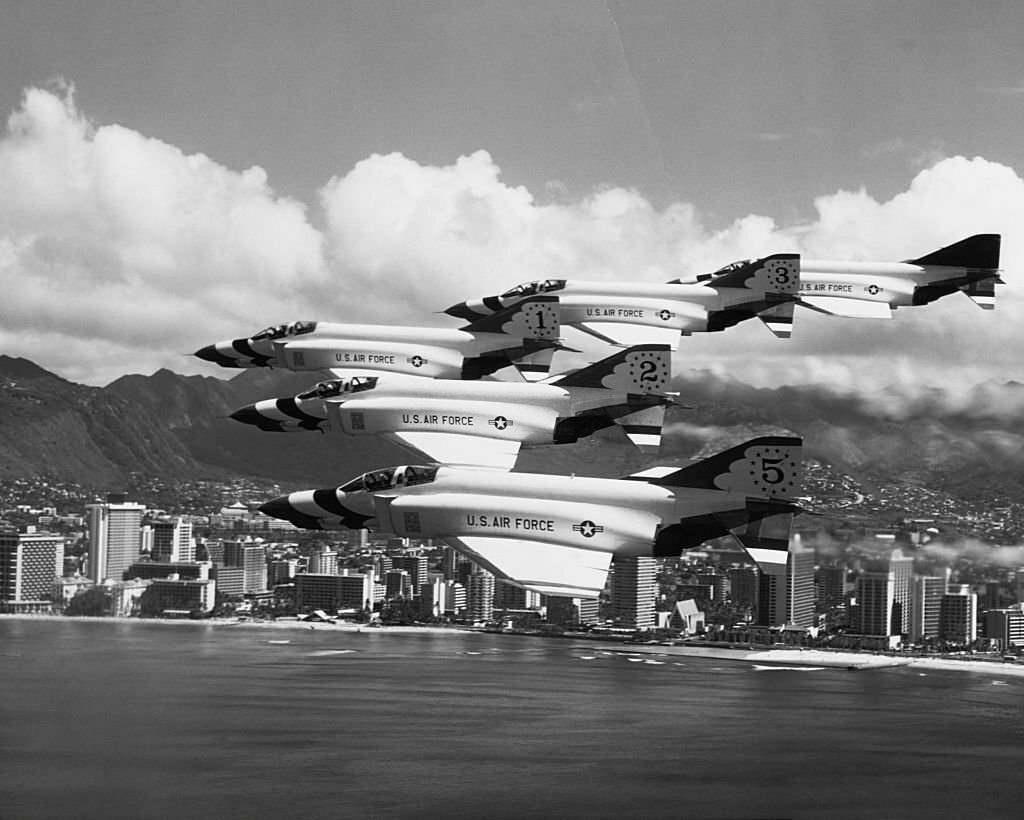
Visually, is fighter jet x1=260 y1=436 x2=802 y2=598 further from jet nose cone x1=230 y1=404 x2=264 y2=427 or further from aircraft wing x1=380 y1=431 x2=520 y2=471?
jet nose cone x1=230 y1=404 x2=264 y2=427

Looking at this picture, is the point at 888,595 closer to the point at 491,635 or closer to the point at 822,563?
the point at 822,563

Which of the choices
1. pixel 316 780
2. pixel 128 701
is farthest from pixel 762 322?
pixel 128 701

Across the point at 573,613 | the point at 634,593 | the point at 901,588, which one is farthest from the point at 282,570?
the point at 901,588

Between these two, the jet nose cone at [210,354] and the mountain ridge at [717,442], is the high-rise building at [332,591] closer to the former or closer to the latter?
the mountain ridge at [717,442]

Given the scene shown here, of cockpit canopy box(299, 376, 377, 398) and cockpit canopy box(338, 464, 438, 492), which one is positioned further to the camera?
cockpit canopy box(299, 376, 377, 398)

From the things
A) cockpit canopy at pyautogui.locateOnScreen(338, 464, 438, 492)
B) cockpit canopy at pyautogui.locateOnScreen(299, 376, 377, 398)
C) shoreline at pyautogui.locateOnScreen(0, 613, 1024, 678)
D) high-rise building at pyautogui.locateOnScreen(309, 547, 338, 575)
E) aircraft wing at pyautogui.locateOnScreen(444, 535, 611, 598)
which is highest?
cockpit canopy at pyautogui.locateOnScreen(299, 376, 377, 398)

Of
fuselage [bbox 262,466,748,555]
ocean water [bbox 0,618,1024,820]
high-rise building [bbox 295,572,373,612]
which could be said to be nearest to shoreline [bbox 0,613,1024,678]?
ocean water [bbox 0,618,1024,820]
